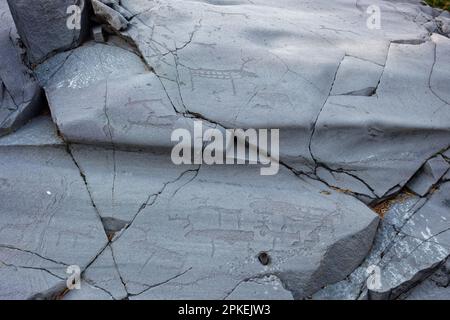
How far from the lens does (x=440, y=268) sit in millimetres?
1858

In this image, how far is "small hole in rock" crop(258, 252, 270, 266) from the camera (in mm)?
1798

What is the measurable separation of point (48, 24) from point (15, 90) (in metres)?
0.36

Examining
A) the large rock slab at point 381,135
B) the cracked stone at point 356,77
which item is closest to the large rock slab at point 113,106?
the large rock slab at point 381,135

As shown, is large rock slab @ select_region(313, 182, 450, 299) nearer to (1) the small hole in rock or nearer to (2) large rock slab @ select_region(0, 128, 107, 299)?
(1) the small hole in rock

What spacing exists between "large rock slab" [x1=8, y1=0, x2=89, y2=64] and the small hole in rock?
4.55 feet

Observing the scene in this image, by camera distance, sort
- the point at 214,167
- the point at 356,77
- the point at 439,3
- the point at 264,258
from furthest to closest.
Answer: the point at 439,3 < the point at 356,77 < the point at 214,167 < the point at 264,258

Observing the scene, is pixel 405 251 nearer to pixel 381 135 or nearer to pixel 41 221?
pixel 381 135

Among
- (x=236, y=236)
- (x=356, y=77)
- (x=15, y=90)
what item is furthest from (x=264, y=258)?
(x=15, y=90)

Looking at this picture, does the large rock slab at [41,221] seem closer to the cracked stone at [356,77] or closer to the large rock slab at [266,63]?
the large rock slab at [266,63]

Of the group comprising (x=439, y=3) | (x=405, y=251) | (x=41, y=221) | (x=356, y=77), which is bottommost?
(x=405, y=251)

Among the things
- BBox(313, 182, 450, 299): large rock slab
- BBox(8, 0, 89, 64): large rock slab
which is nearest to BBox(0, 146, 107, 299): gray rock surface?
BBox(8, 0, 89, 64): large rock slab

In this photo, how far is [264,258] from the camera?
5.92 ft

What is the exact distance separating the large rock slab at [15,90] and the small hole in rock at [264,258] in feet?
4.11

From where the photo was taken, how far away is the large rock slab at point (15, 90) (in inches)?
81.4
